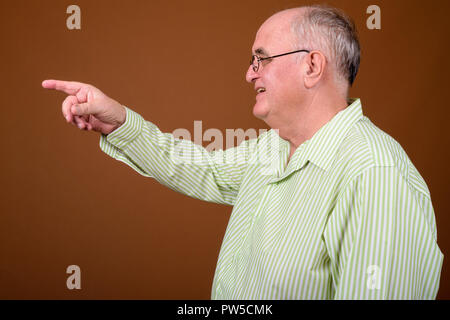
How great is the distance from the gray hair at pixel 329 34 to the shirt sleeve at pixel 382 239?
1.13ft

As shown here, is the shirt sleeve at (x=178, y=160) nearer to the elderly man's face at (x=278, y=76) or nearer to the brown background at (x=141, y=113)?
the elderly man's face at (x=278, y=76)

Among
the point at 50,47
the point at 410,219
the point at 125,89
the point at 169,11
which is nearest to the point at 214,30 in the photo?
the point at 169,11

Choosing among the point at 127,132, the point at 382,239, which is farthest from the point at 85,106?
the point at 382,239

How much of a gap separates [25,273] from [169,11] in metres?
1.55

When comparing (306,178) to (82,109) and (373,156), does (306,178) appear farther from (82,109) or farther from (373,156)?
(82,109)

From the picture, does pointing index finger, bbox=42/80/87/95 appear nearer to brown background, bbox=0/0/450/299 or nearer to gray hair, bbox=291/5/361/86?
gray hair, bbox=291/5/361/86

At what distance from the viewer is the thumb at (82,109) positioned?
3.83 ft

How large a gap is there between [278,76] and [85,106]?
45 centimetres

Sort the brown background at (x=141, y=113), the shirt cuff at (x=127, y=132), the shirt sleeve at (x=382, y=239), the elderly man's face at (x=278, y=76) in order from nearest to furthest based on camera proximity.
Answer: the shirt sleeve at (x=382, y=239), the elderly man's face at (x=278, y=76), the shirt cuff at (x=127, y=132), the brown background at (x=141, y=113)

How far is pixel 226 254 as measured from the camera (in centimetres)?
130

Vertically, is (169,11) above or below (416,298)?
above

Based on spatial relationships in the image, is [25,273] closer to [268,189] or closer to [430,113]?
[268,189]

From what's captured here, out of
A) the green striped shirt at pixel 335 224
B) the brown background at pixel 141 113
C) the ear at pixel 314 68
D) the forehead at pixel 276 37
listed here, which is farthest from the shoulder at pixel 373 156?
the brown background at pixel 141 113

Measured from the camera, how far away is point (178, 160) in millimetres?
1418
